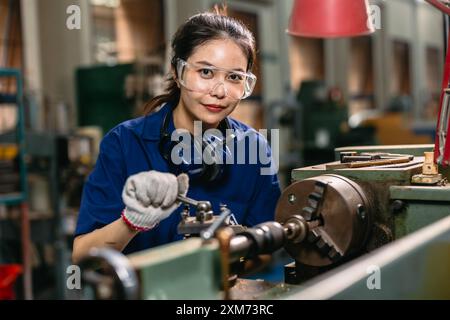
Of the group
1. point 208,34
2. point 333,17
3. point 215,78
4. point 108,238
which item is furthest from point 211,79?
point 108,238

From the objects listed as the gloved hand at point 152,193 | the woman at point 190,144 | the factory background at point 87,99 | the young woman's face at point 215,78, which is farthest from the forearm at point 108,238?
the factory background at point 87,99

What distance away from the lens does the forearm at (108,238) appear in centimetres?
112

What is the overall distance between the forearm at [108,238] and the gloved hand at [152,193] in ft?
0.37

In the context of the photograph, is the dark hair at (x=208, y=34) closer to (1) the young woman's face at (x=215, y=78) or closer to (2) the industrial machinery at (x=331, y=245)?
(1) the young woman's face at (x=215, y=78)

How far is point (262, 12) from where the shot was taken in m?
5.66

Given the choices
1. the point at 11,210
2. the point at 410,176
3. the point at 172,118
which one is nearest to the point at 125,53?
the point at 11,210

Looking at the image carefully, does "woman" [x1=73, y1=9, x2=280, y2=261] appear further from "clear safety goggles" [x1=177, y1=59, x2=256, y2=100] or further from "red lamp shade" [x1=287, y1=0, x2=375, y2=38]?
"red lamp shade" [x1=287, y1=0, x2=375, y2=38]

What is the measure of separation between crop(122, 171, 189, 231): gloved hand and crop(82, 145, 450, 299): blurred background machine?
0.40 ft

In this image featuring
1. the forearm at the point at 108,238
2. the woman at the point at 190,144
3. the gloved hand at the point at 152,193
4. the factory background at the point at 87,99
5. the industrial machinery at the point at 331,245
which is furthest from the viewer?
the factory background at the point at 87,99

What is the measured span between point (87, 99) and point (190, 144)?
8.68 ft

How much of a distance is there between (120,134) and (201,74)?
262 millimetres

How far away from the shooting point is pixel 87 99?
390 centimetres

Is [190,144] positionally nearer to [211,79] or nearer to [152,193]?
[211,79]

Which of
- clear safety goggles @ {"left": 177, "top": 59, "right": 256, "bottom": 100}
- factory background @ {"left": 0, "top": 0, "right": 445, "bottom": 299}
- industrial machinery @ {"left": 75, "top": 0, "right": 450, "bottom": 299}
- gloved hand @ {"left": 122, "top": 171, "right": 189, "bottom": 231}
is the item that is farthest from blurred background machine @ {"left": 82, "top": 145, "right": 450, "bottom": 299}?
factory background @ {"left": 0, "top": 0, "right": 445, "bottom": 299}
